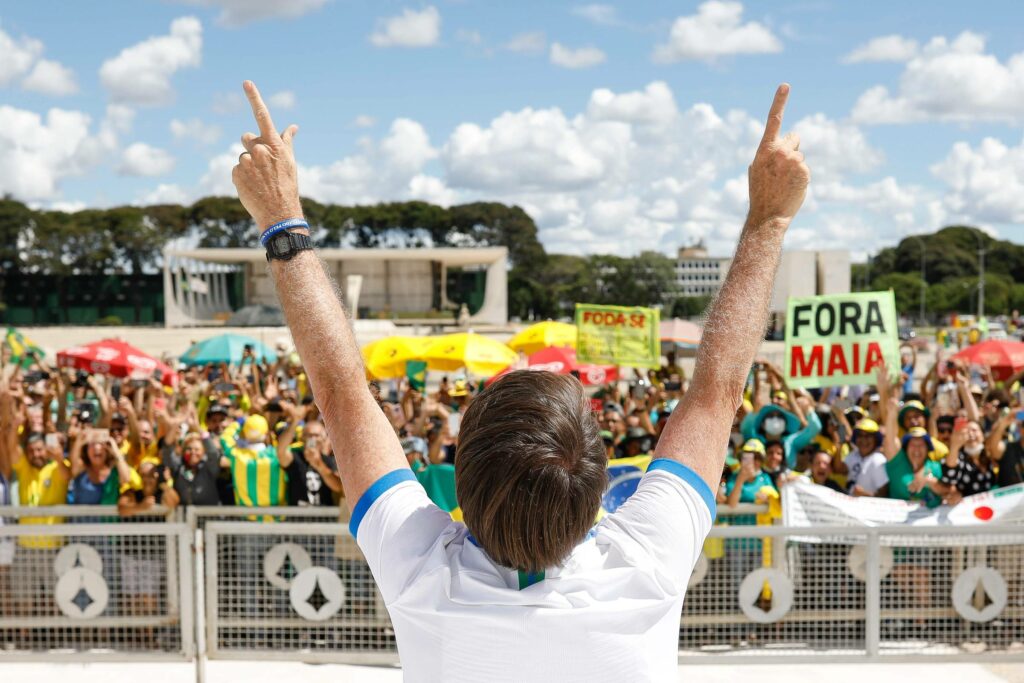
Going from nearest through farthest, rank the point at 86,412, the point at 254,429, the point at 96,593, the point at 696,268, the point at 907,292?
1. the point at 96,593
2. the point at 254,429
3. the point at 86,412
4. the point at 907,292
5. the point at 696,268

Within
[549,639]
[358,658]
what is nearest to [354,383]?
[549,639]

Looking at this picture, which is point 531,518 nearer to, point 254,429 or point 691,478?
point 691,478

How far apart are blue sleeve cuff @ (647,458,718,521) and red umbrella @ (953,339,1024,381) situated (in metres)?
12.2

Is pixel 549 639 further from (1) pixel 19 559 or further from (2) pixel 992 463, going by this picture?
(2) pixel 992 463

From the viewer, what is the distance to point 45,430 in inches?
336

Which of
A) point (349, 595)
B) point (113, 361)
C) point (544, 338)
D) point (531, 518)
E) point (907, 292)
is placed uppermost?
point (907, 292)

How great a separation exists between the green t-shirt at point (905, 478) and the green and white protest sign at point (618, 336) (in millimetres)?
5122

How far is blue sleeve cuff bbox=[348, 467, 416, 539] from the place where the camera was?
1425 millimetres

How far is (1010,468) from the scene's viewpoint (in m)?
6.54

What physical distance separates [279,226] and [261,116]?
195 millimetres

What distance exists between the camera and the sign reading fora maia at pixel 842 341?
8.47 meters

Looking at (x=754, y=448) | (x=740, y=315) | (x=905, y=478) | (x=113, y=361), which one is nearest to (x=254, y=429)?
(x=754, y=448)

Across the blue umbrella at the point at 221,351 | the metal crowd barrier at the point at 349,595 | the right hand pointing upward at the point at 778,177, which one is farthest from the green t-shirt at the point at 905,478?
the blue umbrella at the point at 221,351

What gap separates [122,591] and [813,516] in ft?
13.8
